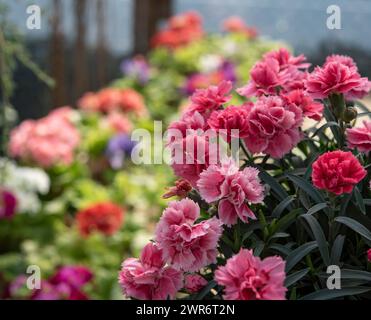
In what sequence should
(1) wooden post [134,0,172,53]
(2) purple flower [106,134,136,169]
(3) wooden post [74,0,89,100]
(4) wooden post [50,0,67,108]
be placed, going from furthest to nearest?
(1) wooden post [134,0,172,53] → (3) wooden post [74,0,89,100] → (4) wooden post [50,0,67,108] → (2) purple flower [106,134,136,169]

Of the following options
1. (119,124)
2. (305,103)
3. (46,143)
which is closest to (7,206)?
(46,143)

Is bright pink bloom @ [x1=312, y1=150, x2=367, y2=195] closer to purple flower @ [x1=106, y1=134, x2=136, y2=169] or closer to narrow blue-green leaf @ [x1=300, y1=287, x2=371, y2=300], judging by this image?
narrow blue-green leaf @ [x1=300, y1=287, x2=371, y2=300]

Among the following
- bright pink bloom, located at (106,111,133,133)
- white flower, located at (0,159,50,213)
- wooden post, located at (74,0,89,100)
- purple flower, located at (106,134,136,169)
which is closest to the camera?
white flower, located at (0,159,50,213)

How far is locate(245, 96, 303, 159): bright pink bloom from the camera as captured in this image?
895 millimetres

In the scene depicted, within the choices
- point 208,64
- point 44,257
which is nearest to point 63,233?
point 44,257

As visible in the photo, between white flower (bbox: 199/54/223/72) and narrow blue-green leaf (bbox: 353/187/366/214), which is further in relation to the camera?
white flower (bbox: 199/54/223/72)

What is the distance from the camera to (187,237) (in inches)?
32.1

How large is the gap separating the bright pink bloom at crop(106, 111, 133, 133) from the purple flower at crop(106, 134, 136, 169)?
136 millimetres

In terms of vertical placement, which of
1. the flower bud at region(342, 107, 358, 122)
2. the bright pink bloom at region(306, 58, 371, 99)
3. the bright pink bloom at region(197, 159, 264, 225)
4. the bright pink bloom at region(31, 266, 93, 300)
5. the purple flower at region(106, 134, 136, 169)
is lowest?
the bright pink bloom at region(31, 266, 93, 300)

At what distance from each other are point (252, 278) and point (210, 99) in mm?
332

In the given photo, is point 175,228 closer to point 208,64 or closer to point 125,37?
point 208,64

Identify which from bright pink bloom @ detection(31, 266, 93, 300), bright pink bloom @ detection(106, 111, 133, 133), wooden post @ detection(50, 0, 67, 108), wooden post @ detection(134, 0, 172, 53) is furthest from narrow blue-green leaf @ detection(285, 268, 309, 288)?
wooden post @ detection(134, 0, 172, 53)

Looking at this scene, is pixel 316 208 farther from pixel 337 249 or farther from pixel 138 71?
pixel 138 71

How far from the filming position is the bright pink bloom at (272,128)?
90 cm
